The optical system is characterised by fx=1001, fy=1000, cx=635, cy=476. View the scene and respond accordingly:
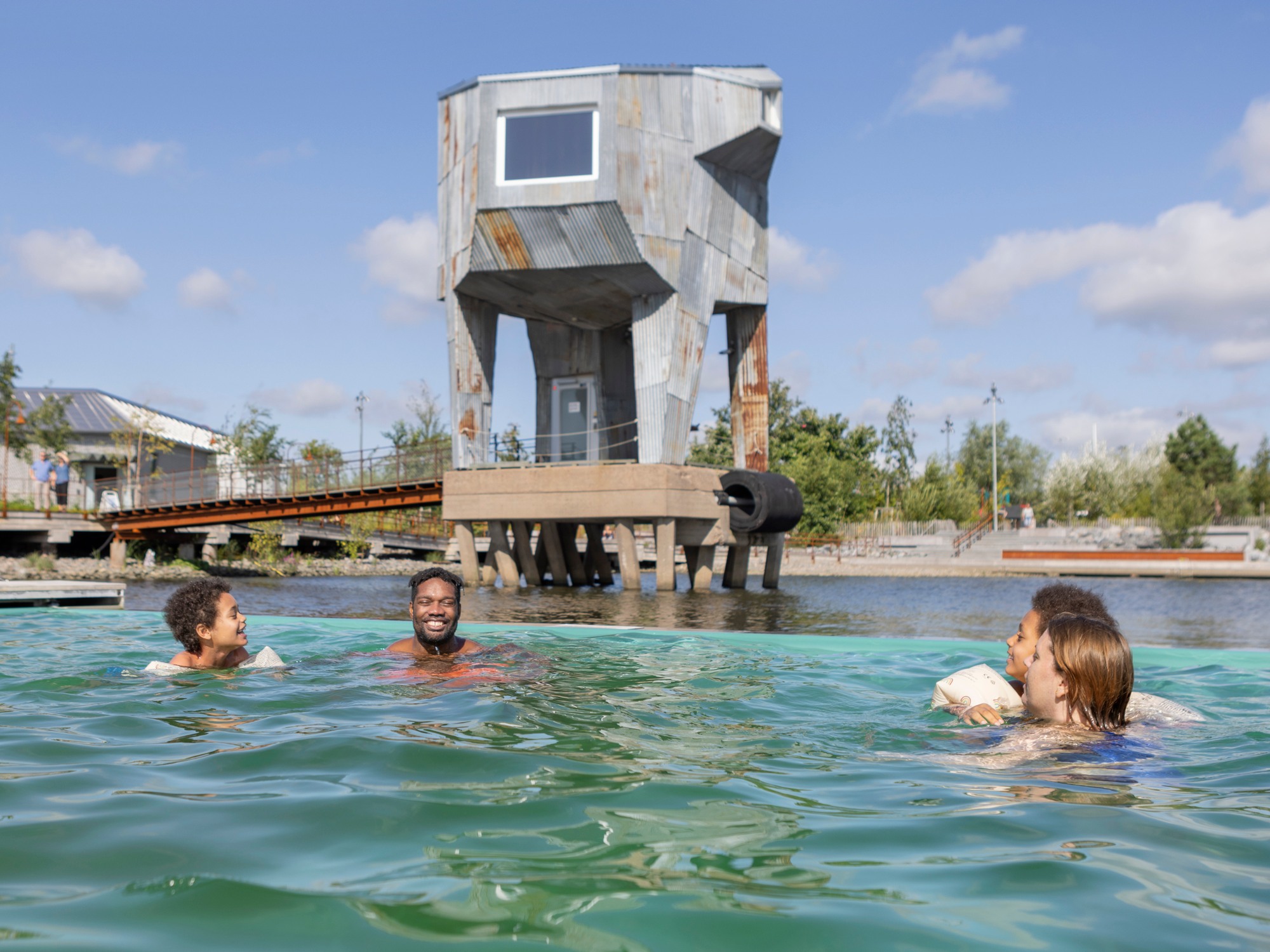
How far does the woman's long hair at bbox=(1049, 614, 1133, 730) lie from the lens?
413 centimetres

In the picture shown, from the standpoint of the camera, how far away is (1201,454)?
211 ft

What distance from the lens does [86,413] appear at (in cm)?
4578

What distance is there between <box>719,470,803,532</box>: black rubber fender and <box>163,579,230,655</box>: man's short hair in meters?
17.4

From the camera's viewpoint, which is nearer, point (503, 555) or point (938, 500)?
point (503, 555)

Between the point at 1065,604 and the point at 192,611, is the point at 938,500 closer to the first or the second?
the point at 1065,604

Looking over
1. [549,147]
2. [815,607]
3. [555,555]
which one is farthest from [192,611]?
[555,555]

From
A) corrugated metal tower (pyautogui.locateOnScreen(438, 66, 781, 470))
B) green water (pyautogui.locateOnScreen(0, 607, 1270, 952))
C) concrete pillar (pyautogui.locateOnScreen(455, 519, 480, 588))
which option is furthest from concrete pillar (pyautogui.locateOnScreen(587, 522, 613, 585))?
green water (pyautogui.locateOnScreen(0, 607, 1270, 952))

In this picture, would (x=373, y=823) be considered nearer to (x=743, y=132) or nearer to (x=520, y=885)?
(x=520, y=885)

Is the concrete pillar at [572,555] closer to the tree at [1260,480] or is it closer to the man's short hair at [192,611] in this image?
the man's short hair at [192,611]

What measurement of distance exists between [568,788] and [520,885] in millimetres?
1010

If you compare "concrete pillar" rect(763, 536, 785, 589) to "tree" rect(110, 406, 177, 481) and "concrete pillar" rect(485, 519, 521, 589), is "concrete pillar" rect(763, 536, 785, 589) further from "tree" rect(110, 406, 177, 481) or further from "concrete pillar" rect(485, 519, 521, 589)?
"tree" rect(110, 406, 177, 481)

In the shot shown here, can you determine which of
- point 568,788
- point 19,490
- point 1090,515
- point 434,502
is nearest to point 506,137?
point 434,502

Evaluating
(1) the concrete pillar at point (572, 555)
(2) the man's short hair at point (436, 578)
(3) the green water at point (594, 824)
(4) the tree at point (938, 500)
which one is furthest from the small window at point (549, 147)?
(4) the tree at point (938, 500)

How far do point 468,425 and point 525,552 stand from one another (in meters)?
3.43
